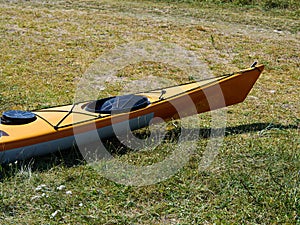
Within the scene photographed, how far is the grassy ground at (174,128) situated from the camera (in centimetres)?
376

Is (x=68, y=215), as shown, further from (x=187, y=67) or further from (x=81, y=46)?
(x=81, y=46)

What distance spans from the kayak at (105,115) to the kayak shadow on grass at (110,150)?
70 mm

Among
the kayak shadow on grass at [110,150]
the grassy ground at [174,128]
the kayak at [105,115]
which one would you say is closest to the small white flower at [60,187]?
the grassy ground at [174,128]

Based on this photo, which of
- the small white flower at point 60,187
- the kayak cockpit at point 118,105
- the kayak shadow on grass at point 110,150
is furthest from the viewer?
the kayak cockpit at point 118,105

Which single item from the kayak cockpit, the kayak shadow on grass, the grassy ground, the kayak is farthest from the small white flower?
the kayak cockpit

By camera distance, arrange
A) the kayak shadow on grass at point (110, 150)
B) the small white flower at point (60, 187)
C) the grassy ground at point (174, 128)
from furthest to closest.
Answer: the kayak shadow on grass at point (110, 150)
the small white flower at point (60, 187)
the grassy ground at point (174, 128)

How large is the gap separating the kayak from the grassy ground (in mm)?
167

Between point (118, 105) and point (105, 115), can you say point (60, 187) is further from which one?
point (118, 105)

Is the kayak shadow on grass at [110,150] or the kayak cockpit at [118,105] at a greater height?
the kayak cockpit at [118,105]

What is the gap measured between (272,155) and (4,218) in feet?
7.88

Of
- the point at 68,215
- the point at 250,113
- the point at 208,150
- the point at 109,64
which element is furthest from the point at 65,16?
the point at 68,215

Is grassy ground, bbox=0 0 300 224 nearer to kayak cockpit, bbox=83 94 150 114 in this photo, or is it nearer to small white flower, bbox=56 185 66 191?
small white flower, bbox=56 185 66 191

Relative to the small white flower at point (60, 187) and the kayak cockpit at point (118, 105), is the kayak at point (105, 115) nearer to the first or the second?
the kayak cockpit at point (118, 105)

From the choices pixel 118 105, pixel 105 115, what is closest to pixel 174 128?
pixel 118 105
